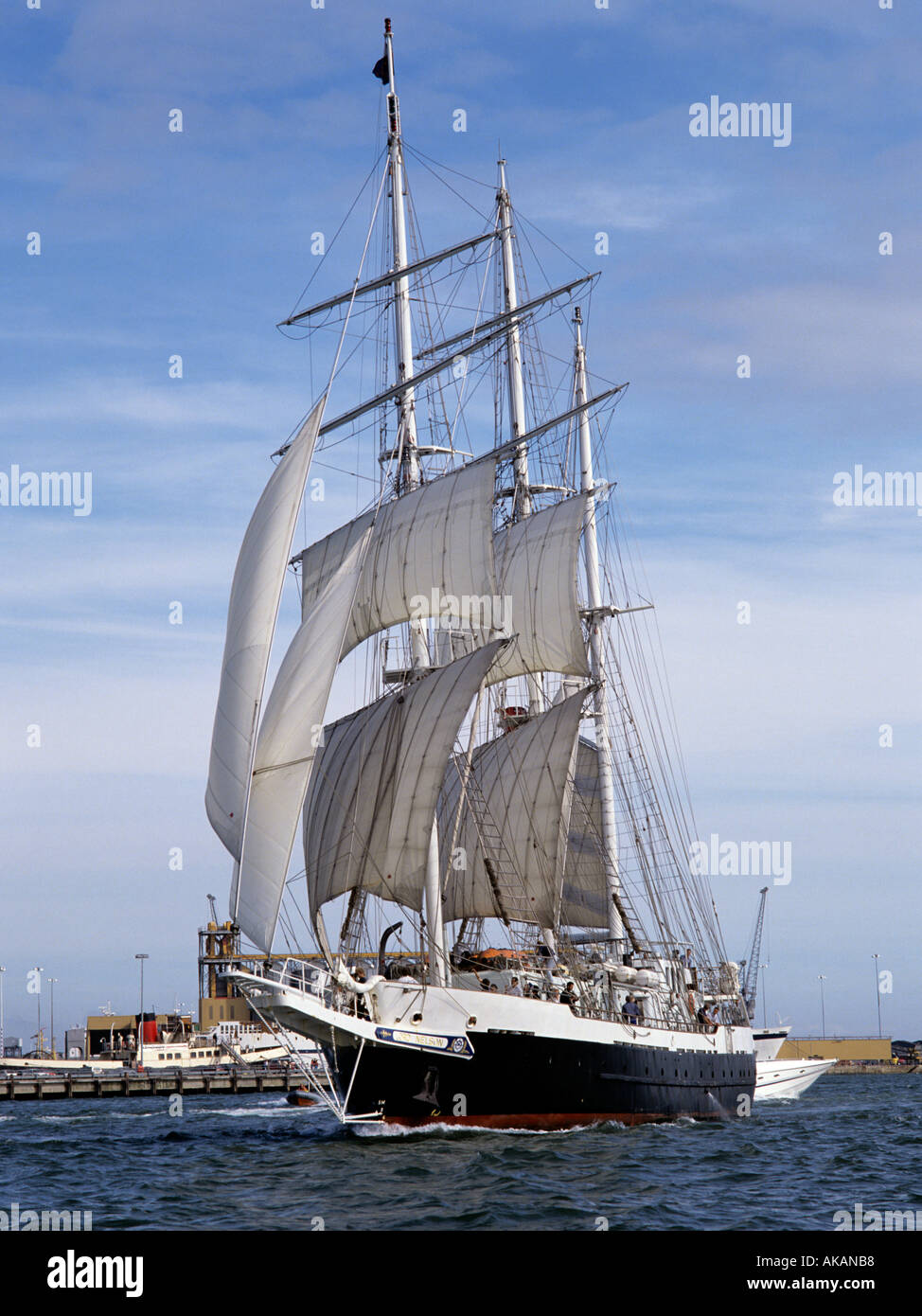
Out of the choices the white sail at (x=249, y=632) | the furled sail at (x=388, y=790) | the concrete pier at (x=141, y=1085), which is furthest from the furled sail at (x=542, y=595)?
the concrete pier at (x=141, y=1085)

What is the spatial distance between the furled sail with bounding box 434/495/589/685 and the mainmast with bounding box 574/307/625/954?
1478 millimetres

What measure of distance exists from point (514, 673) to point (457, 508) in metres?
14.8

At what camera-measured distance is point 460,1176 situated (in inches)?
1337

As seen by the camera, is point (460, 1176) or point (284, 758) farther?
point (284, 758)

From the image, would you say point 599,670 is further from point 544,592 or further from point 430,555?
point 430,555

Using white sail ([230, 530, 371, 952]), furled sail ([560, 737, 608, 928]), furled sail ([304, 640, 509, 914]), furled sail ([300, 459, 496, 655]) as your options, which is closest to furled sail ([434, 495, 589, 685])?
furled sail ([560, 737, 608, 928])

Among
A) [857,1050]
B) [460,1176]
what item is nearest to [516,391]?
[460,1176]

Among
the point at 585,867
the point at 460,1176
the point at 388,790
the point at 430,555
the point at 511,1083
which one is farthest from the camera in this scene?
Result: the point at 585,867

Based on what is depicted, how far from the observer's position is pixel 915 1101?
90750mm

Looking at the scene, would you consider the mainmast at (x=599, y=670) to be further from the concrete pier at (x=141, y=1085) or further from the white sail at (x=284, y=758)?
the concrete pier at (x=141, y=1085)

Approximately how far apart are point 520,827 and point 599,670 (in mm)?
11861
